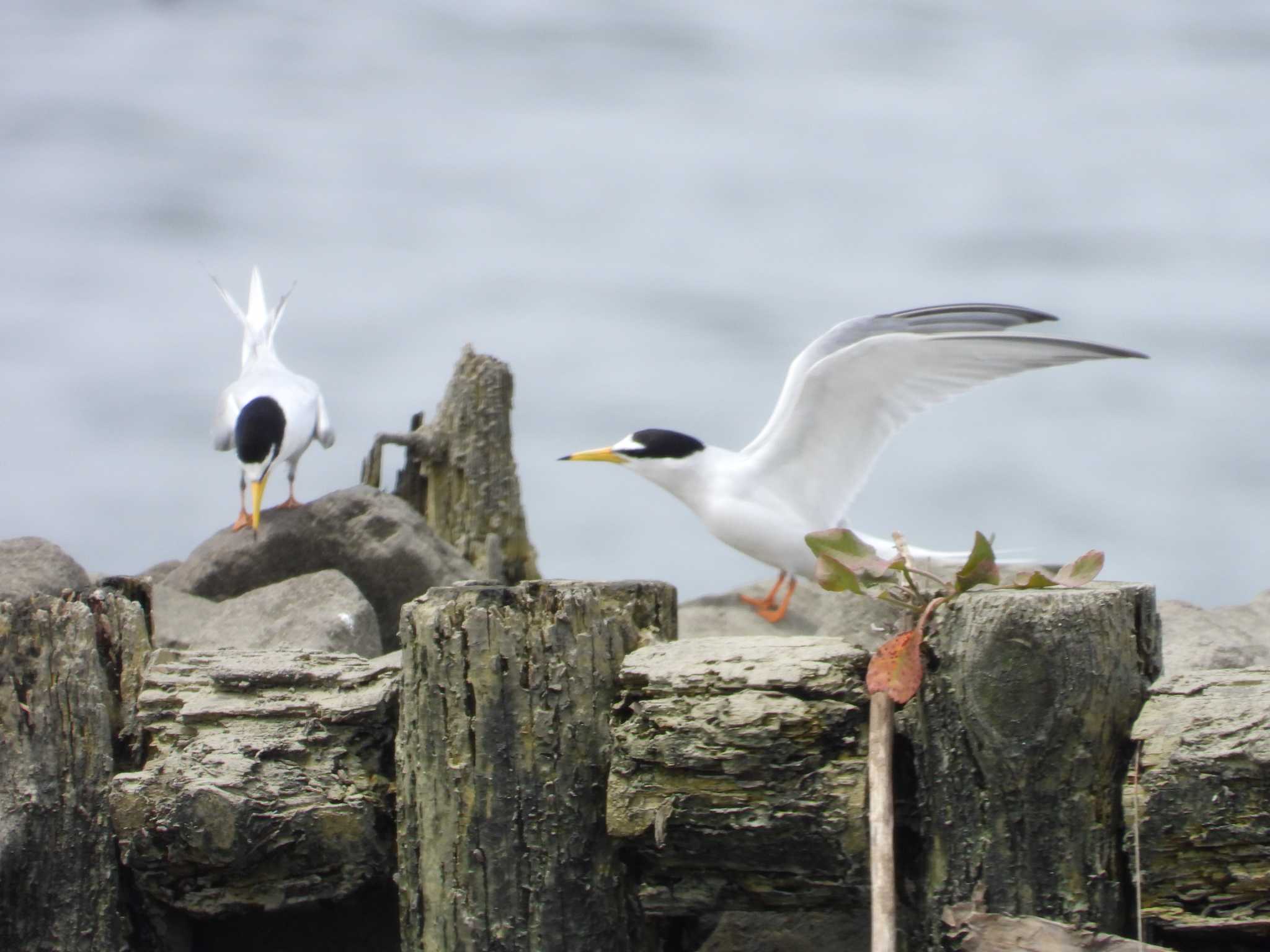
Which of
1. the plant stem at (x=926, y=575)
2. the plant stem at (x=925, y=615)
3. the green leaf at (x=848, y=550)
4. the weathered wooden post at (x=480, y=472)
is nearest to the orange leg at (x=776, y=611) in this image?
the weathered wooden post at (x=480, y=472)

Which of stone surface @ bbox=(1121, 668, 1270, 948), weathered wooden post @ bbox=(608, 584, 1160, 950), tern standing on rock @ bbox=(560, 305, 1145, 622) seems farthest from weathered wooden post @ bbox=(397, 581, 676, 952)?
tern standing on rock @ bbox=(560, 305, 1145, 622)

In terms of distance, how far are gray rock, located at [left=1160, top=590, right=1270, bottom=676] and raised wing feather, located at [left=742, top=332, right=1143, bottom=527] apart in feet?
2.86

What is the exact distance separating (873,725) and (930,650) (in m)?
0.15

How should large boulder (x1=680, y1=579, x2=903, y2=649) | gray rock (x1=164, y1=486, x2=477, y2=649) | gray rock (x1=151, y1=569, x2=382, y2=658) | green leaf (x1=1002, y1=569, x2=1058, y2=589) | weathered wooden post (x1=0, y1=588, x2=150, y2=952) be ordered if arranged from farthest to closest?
1. gray rock (x1=164, y1=486, x2=477, y2=649)
2. large boulder (x1=680, y1=579, x2=903, y2=649)
3. gray rock (x1=151, y1=569, x2=382, y2=658)
4. weathered wooden post (x1=0, y1=588, x2=150, y2=952)
5. green leaf (x1=1002, y1=569, x2=1058, y2=589)

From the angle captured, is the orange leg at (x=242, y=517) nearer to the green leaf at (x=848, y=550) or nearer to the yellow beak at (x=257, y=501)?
the yellow beak at (x=257, y=501)

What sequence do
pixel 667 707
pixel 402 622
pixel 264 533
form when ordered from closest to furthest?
pixel 667 707 < pixel 402 622 < pixel 264 533

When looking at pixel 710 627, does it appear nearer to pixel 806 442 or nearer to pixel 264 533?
pixel 806 442

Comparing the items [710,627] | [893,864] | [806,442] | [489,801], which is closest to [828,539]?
[893,864]

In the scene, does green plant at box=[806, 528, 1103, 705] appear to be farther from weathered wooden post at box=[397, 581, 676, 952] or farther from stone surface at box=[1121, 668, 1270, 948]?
weathered wooden post at box=[397, 581, 676, 952]

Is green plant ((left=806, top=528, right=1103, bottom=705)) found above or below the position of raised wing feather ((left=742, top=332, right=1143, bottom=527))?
below

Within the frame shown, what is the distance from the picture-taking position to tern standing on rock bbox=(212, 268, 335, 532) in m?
7.18

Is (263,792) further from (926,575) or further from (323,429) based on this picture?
(323,429)

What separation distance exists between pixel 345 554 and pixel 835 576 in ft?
12.4

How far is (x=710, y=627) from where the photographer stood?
7.13 metres
